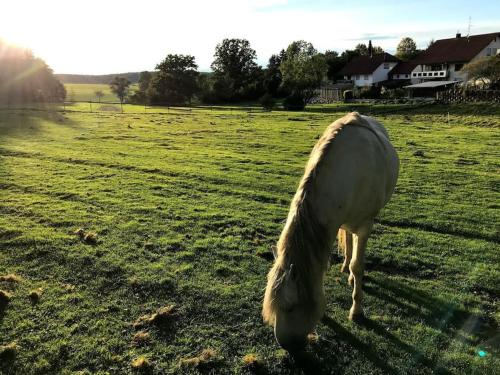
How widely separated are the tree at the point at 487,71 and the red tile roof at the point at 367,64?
24939 millimetres

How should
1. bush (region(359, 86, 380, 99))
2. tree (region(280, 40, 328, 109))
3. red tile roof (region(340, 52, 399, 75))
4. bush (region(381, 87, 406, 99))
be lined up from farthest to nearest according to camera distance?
red tile roof (region(340, 52, 399, 75)) → tree (region(280, 40, 328, 109)) → bush (region(359, 86, 380, 99)) → bush (region(381, 87, 406, 99))

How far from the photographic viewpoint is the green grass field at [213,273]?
475 centimetres

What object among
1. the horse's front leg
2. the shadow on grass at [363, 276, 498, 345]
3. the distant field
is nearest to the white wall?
the distant field

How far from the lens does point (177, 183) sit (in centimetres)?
→ 1298

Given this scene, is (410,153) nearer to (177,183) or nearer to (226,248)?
(177,183)

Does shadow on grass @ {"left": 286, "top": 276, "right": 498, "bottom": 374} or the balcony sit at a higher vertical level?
the balcony

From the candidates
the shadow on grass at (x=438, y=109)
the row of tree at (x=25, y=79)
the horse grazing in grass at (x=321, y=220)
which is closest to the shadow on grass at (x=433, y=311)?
the horse grazing in grass at (x=321, y=220)

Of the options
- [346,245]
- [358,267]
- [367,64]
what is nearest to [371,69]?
[367,64]

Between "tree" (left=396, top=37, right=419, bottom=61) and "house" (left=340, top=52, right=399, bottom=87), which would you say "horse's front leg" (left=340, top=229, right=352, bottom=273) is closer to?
"house" (left=340, top=52, right=399, bottom=87)

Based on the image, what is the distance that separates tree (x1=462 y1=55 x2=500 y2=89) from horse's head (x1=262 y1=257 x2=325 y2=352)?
47875mm

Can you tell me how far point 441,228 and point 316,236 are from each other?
6.10 m

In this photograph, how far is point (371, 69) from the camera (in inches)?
2813

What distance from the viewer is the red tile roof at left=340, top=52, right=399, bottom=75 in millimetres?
71688

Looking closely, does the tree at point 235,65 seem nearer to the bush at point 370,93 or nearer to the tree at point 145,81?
the tree at point 145,81
